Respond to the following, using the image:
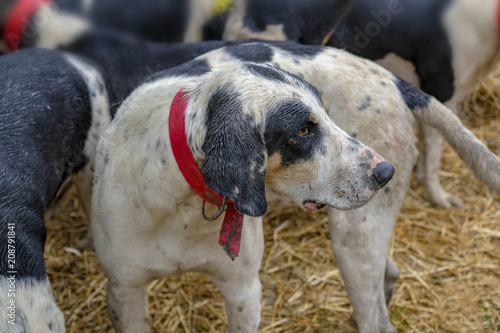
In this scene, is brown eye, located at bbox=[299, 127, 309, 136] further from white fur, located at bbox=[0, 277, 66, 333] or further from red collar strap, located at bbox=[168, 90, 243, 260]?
white fur, located at bbox=[0, 277, 66, 333]

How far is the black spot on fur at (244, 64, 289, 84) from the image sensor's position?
2396 mm

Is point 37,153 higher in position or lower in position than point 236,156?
lower

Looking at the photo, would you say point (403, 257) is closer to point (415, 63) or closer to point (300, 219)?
point (300, 219)

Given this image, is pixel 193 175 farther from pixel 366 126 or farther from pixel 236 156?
pixel 366 126

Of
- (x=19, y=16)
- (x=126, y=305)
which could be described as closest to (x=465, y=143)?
(x=126, y=305)

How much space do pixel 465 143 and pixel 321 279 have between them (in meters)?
1.61

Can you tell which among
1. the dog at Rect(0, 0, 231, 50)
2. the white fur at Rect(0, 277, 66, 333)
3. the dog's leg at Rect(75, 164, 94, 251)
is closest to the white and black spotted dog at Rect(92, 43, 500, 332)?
the white fur at Rect(0, 277, 66, 333)

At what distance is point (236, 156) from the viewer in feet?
7.18

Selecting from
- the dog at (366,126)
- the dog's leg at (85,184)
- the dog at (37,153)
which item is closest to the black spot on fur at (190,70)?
the dog at (366,126)

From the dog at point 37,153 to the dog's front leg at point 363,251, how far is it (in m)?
1.37

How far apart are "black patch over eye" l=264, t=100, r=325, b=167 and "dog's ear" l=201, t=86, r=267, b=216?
2.0 inches

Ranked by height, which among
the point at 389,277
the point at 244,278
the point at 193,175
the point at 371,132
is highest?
the point at 371,132

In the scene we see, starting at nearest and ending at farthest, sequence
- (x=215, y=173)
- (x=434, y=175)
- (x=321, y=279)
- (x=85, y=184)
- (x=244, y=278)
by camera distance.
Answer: (x=215, y=173) < (x=244, y=278) < (x=85, y=184) < (x=321, y=279) < (x=434, y=175)

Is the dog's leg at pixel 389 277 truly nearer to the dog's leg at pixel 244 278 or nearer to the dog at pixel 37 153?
the dog's leg at pixel 244 278
